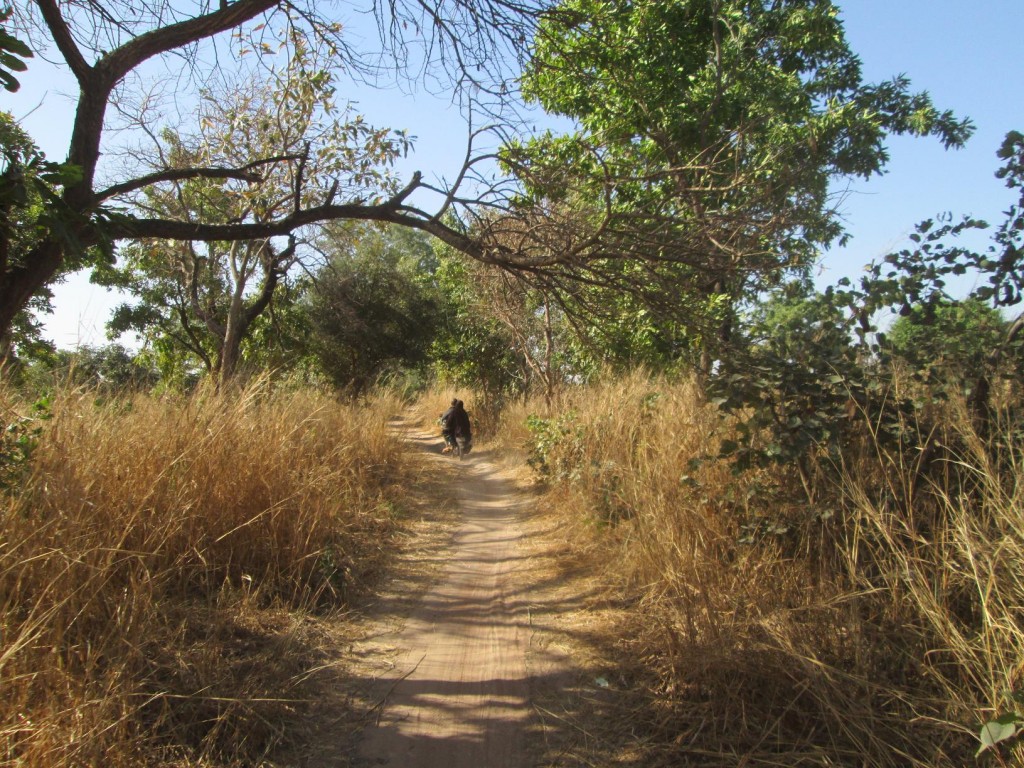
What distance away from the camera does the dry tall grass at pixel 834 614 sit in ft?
9.01

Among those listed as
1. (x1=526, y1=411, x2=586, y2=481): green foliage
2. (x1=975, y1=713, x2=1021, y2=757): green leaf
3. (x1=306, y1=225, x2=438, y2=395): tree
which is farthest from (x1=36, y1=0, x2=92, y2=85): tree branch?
(x1=306, y1=225, x2=438, y2=395): tree

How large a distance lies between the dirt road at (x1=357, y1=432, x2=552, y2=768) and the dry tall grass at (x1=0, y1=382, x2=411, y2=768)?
1.66 ft

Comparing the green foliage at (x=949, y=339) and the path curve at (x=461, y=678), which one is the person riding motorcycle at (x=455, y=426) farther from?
the green foliage at (x=949, y=339)

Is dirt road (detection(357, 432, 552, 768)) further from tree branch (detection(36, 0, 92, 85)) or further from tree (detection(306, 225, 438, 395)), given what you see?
tree (detection(306, 225, 438, 395))

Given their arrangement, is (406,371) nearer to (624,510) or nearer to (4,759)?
(624,510)

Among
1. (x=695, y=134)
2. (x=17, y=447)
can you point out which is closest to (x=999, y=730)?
(x=17, y=447)

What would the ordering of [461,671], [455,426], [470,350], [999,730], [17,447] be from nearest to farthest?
1. [999,730]
2. [17,447]
3. [461,671]
4. [455,426]
5. [470,350]

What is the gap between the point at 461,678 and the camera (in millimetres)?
3963

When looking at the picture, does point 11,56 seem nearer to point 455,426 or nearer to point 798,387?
point 798,387

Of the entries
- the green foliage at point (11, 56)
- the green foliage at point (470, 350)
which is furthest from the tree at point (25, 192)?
the green foliage at point (470, 350)

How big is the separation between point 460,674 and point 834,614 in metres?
2.05

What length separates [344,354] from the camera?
17.5 metres

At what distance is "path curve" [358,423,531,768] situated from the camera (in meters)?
3.20

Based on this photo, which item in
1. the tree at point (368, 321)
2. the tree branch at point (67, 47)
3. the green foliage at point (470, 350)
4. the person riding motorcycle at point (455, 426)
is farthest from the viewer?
the green foliage at point (470, 350)
